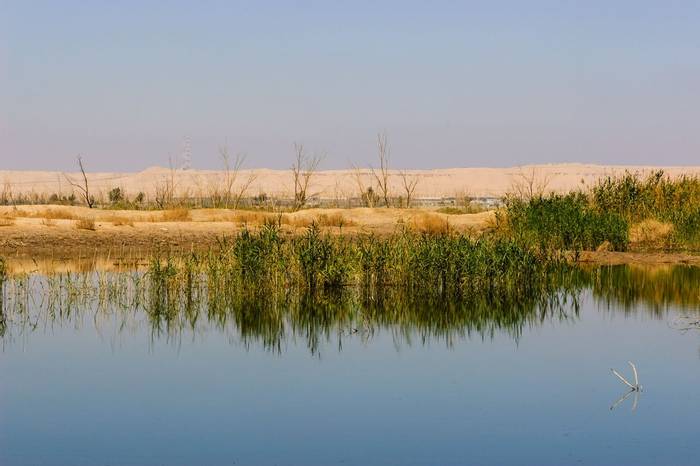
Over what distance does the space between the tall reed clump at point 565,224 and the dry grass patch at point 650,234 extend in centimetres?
58

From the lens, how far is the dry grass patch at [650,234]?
75.3 feet

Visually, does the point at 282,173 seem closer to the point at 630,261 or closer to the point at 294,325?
the point at 630,261

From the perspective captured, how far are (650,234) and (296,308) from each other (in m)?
12.0

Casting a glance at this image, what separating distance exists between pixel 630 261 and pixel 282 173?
87824 mm

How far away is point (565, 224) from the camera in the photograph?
68.5 ft

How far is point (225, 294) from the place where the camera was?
14367 mm

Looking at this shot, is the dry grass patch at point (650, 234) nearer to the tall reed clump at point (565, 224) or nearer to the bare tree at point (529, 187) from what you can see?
the tall reed clump at point (565, 224)

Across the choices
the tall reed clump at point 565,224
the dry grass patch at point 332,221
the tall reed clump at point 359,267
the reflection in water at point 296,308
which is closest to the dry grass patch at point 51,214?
the dry grass patch at point 332,221

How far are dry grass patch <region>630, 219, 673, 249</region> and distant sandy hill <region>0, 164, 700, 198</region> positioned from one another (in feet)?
215

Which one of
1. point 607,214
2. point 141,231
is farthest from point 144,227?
point 607,214

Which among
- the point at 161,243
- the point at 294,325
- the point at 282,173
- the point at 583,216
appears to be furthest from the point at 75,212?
the point at 282,173

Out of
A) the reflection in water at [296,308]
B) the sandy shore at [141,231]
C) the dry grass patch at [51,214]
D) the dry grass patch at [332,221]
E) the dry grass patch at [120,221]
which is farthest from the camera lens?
the dry grass patch at [51,214]

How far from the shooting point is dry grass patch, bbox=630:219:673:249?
904 inches

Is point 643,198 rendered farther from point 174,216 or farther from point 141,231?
point 174,216
